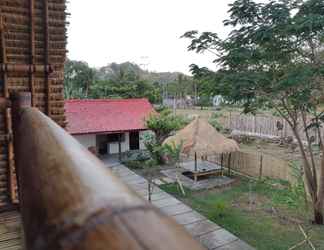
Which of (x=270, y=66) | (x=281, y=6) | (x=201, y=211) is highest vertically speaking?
(x=281, y=6)

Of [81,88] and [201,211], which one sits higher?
[81,88]

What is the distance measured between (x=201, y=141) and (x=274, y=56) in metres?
5.35

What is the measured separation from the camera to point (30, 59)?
4.69 metres

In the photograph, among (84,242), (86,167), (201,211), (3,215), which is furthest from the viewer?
(201,211)

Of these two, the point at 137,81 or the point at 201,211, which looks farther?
the point at 137,81

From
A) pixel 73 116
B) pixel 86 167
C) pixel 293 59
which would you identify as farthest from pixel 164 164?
pixel 86 167

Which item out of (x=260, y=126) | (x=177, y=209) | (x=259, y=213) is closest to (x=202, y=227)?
(x=177, y=209)

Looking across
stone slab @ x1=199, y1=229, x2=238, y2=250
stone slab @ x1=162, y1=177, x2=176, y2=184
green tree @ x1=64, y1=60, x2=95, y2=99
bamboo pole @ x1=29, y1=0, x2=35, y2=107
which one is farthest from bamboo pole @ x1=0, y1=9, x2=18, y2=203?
green tree @ x1=64, y1=60, x2=95, y2=99

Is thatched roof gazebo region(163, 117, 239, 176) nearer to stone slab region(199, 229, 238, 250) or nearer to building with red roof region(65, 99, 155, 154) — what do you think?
building with red roof region(65, 99, 155, 154)

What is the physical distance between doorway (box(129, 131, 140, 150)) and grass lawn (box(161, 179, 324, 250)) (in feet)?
19.4

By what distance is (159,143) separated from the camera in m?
15.0

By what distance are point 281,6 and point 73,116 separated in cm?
1204

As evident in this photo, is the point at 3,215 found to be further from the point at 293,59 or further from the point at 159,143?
the point at 159,143

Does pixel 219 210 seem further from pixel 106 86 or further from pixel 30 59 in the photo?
pixel 106 86
